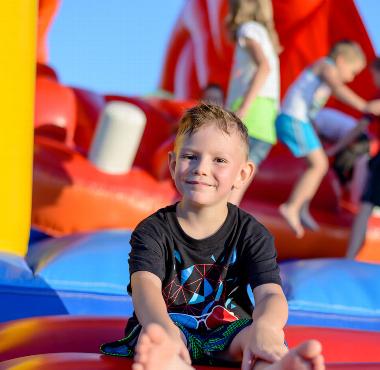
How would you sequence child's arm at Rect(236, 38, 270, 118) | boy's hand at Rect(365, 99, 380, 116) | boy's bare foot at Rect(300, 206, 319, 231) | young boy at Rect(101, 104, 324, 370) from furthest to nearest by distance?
1. boy's hand at Rect(365, 99, 380, 116)
2. boy's bare foot at Rect(300, 206, 319, 231)
3. child's arm at Rect(236, 38, 270, 118)
4. young boy at Rect(101, 104, 324, 370)

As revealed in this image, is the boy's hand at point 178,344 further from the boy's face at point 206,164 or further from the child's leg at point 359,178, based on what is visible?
the child's leg at point 359,178

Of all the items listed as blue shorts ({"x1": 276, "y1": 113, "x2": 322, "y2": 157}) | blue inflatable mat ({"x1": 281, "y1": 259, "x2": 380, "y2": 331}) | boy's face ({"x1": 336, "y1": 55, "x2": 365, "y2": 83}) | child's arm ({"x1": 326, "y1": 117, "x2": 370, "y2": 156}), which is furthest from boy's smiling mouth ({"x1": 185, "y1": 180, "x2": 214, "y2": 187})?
child's arm ({"x1": 326, "y1": 117, "x2": 370, "y2": 156})

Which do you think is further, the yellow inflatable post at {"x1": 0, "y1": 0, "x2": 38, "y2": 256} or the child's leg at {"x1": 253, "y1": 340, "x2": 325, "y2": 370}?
the yellow inflatable post at {"x1": 0, "y1": 0, "x2": 38, "y2": 256}

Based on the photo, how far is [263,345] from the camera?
1.13 m

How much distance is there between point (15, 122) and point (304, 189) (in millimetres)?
1262

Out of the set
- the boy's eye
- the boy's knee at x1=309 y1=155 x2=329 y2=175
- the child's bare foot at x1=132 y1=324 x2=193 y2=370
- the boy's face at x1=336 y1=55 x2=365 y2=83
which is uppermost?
the boy's eye

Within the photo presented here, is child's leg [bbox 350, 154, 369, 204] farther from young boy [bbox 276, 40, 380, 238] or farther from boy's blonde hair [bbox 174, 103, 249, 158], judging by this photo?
boy's blonde hair [bbox 174, 103, 249, 158]

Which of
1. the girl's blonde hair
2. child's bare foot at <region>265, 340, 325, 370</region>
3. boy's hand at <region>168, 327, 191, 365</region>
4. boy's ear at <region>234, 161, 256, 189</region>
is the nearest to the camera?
child's bare foot at <region>265, 340, 325, 370</region>

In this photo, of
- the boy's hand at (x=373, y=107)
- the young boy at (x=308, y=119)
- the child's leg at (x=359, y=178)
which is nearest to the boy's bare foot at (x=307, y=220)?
the young boy at (x=308, y=119)

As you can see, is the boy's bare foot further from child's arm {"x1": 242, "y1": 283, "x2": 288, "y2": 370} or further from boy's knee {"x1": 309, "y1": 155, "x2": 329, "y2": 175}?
child's arm {"x1": 242, "y1": 283, "x2": 288, "y2": 370}

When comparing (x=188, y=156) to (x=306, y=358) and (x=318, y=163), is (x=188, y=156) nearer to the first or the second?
(x=306, y=358)

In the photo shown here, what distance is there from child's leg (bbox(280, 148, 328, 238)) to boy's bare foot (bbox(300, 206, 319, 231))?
5cm

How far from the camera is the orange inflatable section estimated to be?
1385mm

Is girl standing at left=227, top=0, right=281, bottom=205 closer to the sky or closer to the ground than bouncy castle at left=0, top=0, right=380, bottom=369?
closer to the sky
